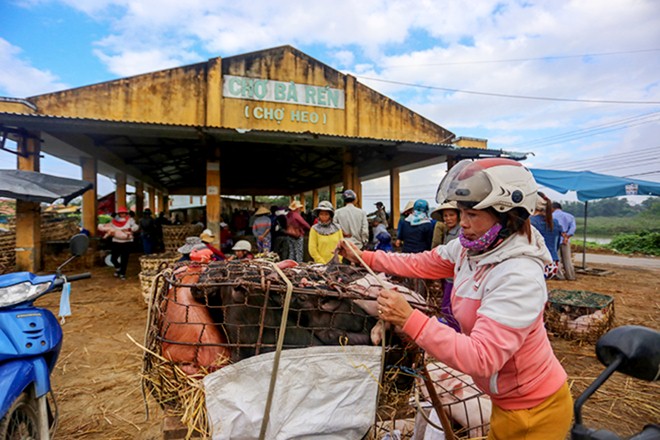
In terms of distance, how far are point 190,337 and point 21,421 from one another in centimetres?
157

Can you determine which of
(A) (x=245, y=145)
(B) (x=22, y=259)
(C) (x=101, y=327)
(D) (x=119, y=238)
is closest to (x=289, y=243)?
(C) (x=101, y=327)

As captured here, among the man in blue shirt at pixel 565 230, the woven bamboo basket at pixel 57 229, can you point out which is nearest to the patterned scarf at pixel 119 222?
the woven bamboo basket at pixel 57 229

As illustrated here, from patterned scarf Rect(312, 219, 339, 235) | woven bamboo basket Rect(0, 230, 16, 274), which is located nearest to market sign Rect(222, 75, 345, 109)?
woven bamboo basket Rect(0, 230, 16, 274)

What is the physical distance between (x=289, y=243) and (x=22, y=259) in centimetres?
625

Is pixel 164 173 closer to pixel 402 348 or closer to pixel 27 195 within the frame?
pixel 27 195

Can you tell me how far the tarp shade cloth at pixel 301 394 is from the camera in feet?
3.79

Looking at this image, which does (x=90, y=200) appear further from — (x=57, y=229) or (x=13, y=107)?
(x=13, y=107)

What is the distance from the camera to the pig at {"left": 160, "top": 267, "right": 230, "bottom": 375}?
1.32 metres

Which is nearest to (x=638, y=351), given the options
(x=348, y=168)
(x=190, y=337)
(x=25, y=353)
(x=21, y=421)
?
(x=190, y=337)

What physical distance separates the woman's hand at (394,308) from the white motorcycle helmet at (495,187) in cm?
45

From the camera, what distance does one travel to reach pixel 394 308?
1.17 metres

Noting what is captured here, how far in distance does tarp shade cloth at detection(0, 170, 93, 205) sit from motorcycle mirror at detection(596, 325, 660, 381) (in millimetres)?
6587

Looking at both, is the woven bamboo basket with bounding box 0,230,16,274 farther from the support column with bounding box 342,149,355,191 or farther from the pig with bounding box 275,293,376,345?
the pig with bounding box 275,293,376,345

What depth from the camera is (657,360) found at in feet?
2.85
